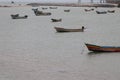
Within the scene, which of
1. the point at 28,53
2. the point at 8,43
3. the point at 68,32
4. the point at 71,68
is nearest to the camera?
the point at 71,68

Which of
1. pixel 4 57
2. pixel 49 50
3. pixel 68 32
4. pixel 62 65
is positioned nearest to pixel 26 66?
pixel 62 65

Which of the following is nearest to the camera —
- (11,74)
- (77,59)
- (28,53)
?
(11,74)

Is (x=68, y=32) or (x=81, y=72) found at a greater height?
(x=81, y=72)

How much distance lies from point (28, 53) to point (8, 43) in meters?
8.70

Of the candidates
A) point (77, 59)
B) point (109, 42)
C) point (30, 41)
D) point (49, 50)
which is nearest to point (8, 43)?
point (30, 41)

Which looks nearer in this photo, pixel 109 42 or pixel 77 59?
pixel 77 59

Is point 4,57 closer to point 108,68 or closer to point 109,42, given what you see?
point 108,68

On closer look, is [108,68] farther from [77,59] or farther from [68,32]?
[68,32]

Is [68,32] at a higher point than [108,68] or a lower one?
lower

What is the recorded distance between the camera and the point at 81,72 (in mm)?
26688

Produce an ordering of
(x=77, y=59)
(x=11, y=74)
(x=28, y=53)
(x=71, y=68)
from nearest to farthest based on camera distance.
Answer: (x=11, y=74)
(x=71, y=68)
(x=77, y=59)
(x=28, y=53)

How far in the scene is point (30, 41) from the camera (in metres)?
44.8

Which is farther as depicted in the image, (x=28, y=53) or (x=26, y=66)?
(x=28, y=53)

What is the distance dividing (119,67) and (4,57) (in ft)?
31.6
